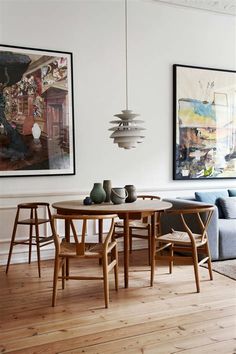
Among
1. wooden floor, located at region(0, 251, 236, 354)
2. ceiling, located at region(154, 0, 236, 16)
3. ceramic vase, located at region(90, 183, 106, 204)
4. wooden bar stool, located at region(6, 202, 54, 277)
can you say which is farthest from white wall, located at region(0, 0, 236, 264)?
wooden floor, located at region(0, 251, 236, 354)

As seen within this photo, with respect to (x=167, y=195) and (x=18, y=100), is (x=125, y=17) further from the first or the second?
(x=167, y=195)

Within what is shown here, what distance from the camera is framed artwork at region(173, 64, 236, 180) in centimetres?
518

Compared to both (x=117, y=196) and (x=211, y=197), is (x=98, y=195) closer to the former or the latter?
(x=117, y=196)

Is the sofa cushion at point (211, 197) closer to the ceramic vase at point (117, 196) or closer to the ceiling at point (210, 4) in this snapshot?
the ceramic vase at point (117, 196)

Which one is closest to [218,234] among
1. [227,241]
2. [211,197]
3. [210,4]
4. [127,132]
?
[227,241]

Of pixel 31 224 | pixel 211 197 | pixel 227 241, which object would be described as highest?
pixel 211 197

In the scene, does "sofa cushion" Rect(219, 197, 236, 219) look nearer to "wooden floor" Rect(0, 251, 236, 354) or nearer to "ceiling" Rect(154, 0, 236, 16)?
"wooden floor" Rect(0, 251, 236, 354)

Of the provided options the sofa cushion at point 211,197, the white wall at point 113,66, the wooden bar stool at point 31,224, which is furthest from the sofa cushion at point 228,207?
the wooden bar stool at point 31,224

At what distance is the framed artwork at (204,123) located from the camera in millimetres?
5176

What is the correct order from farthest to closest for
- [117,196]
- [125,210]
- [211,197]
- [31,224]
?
[211,197], [31,224], [117,196], [125,210]

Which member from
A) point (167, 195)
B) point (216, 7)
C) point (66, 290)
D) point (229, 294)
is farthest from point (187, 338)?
point (216, 7)

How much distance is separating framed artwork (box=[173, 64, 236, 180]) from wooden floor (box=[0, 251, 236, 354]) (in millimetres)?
1884

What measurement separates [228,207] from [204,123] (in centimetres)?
127

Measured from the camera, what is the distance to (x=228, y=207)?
4.76 meters
